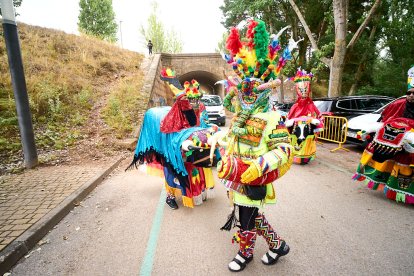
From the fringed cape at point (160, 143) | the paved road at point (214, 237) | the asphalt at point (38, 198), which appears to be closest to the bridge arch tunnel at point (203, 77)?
the asphalt at point (38, 198)

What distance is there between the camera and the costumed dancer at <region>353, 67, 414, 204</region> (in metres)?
3.75

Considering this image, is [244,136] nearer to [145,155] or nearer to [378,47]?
[145,155]

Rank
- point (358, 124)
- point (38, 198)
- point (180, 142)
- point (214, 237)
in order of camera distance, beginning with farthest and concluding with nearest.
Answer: point (358, 124) < point (38, 198) < point (180, 142) < point (214, 237)

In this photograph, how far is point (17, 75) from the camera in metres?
5.56

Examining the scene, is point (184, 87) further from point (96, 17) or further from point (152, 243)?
point (96, 17)

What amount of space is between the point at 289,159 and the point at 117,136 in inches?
285

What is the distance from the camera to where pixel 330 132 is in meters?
8.84

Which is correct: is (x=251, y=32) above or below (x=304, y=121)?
above

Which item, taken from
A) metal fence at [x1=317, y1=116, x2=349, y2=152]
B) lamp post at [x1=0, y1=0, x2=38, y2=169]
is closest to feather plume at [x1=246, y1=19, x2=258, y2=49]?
lamp post at [x1=0, y1=0, x2=38, y2=169]

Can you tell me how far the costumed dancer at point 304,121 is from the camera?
20.4ft

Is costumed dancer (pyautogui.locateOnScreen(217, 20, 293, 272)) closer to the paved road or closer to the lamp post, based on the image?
the paved road

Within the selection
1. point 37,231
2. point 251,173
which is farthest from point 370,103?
point 37,231

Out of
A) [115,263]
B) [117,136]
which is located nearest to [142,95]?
[117,136]

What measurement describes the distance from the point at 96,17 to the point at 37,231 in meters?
39.1
